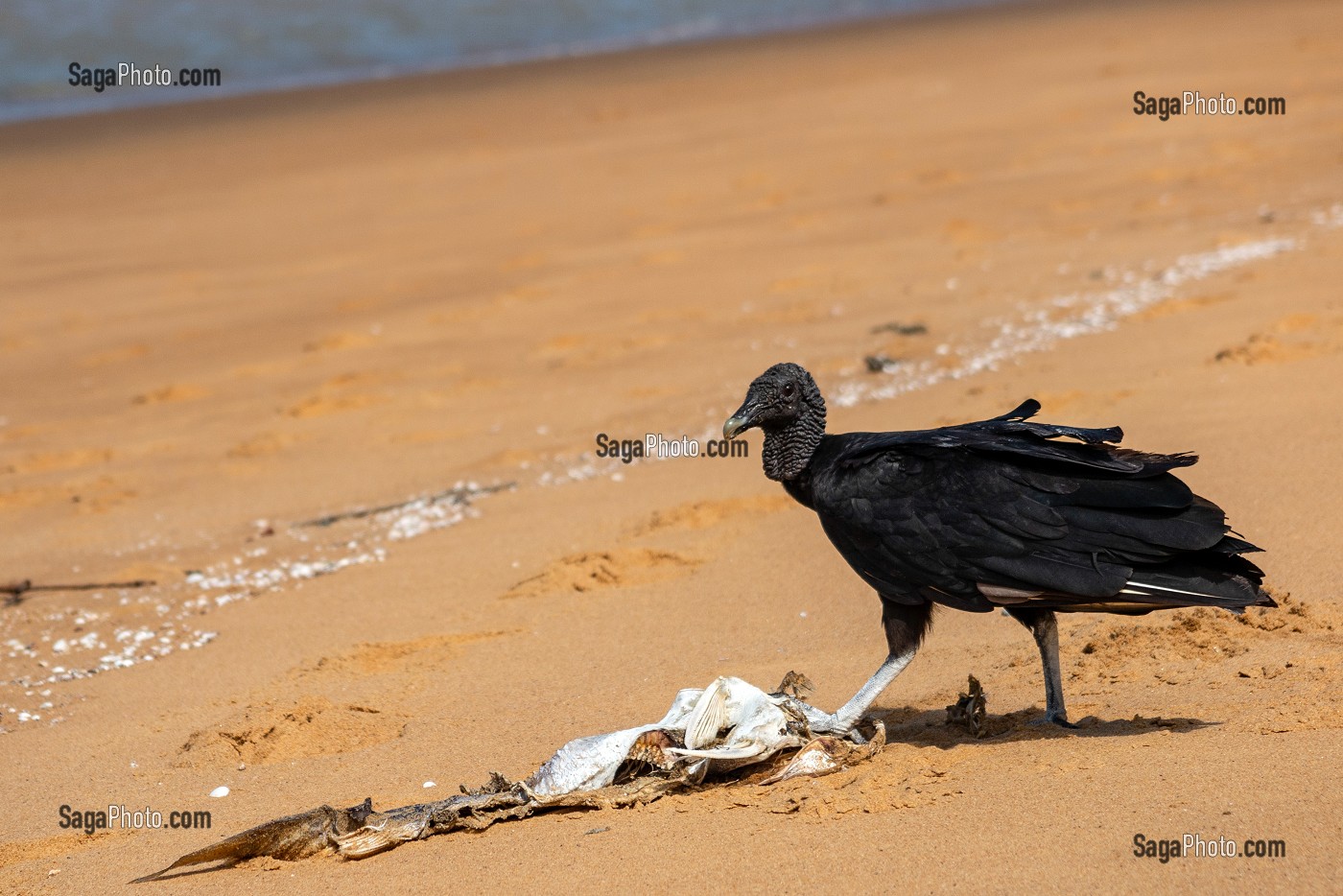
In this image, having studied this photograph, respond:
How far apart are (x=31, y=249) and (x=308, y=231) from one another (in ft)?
9.88

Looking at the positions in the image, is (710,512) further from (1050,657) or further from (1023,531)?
(1023,531)

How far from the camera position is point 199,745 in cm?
522

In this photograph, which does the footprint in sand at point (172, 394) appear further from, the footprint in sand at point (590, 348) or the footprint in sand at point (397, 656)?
the footprint in sand at point (397, 656)

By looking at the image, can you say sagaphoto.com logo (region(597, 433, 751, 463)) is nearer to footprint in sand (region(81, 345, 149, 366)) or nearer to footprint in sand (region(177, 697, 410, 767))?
footprint in sand (region(177, 697, 410, 767))

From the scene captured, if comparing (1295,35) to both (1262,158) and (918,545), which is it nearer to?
(1262,158)

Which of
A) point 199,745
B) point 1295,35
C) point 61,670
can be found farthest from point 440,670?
point 1295,35

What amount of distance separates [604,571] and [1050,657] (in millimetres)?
2572

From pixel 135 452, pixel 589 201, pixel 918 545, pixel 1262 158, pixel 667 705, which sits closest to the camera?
pixel 918 545

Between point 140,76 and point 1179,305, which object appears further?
point 140,76

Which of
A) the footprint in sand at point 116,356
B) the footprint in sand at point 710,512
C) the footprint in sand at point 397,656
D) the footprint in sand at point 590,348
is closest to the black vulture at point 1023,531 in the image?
the footprint in sand at point 397,656

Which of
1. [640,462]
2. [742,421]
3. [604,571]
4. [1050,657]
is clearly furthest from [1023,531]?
[640,462]

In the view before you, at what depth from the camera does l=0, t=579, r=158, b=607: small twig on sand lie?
7.07 meters

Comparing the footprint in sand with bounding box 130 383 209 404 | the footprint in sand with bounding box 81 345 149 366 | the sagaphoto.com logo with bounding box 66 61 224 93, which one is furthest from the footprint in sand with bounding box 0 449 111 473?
the sagaphoto.com logo with bounding box 66 61 224 93

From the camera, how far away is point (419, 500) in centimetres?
793
